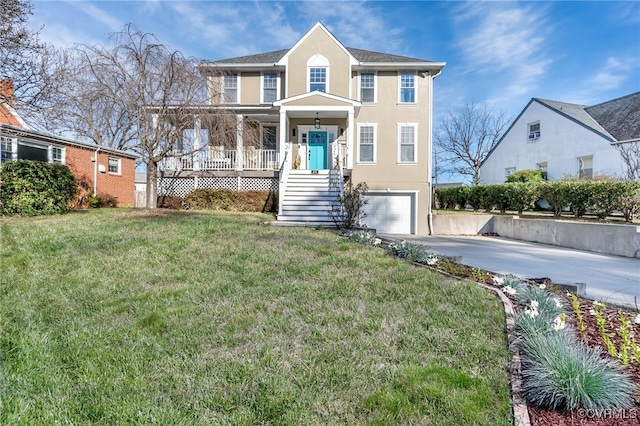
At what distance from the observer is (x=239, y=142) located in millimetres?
13727

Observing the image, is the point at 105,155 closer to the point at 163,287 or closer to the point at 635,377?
the point at 163,287

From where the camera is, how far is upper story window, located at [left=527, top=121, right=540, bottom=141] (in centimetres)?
2120

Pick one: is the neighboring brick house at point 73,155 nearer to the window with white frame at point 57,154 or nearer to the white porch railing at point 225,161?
the window with white frame at point 57,154

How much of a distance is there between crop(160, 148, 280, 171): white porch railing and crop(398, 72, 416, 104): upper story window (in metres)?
6.60

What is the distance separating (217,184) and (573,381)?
1403cm

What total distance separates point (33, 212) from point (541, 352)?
12.5 m

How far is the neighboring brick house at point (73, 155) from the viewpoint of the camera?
1141cm

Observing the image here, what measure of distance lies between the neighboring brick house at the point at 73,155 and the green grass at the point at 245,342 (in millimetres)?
8865

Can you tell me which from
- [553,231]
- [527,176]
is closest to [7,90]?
[553,231]

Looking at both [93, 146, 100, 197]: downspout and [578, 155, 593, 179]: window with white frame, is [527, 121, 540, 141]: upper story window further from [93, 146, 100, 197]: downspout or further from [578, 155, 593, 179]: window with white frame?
[93, 146, 100, 197]: downspout

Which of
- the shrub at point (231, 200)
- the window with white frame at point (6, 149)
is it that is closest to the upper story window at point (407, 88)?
the shrub at point (231, 200)

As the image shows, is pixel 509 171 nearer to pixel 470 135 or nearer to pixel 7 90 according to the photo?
pixel 470 135

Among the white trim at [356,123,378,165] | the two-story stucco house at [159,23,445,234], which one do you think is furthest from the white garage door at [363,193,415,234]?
the white trim at [356,123,378,165]

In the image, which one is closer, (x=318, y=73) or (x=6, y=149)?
(x=6, y=149)
